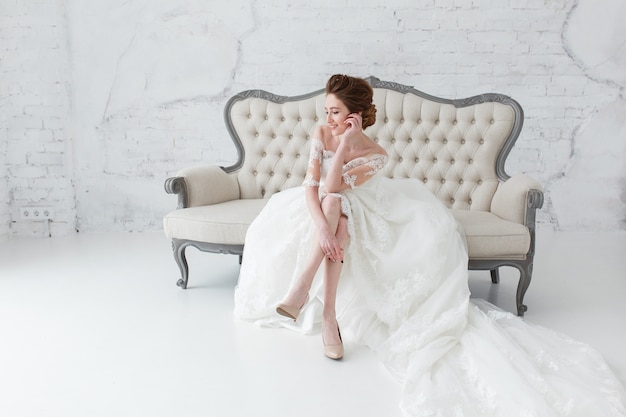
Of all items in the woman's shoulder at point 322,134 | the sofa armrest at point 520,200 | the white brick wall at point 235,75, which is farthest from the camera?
the white brick wall at point 235,75

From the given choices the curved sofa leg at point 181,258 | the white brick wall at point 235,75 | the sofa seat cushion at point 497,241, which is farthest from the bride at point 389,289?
the white brick wall at point 235,75

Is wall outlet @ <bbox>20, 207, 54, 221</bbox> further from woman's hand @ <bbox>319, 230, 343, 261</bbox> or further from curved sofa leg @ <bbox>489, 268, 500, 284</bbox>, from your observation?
curved sofa leg @ <bbox>489, 268, 500, 284</bbox>

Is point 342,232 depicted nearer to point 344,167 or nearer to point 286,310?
point 344,167

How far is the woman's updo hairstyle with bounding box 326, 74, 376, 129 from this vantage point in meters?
2.59

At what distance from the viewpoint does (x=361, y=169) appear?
269cm

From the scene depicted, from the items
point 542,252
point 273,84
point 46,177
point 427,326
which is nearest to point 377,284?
point 427,326

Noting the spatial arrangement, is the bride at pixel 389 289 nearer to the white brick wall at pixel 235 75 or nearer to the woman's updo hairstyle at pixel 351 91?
the woman's updo hairstyle at pixel 351 91

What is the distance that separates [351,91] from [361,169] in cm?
38

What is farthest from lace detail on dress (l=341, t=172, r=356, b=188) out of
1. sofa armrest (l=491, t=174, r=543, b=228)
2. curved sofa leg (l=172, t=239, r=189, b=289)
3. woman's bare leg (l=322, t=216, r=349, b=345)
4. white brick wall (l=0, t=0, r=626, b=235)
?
white brick wall (l=0, t=0, r=626, b=235)

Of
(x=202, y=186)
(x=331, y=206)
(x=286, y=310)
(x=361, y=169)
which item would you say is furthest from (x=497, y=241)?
(x=202, y=186)

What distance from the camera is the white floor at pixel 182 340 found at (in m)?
1.96

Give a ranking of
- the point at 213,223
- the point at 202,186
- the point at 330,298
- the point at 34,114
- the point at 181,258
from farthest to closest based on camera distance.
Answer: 1. the point at 34,114
2. the point at 202,186
3. the point at 181,258
4. the point at 213,223
5. the point at 330,298

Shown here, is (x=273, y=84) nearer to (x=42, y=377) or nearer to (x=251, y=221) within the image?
(x=251, y=221)

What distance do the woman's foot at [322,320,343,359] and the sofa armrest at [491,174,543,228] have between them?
1253 millimetres
